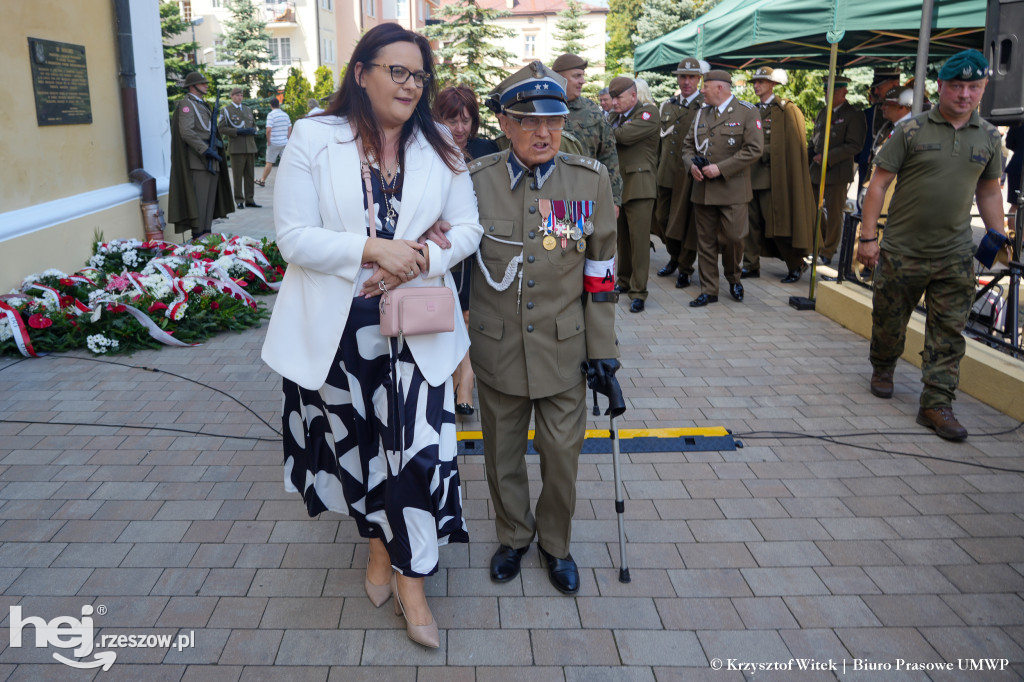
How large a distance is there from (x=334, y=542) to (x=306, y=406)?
89 cm

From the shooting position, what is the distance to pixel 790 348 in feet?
22.7

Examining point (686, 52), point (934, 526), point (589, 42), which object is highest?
point (589, 42)

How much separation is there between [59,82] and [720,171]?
246 inches

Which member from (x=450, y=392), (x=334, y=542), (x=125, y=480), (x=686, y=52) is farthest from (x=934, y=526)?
(x=686, y=52)

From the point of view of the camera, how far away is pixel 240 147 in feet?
50.7

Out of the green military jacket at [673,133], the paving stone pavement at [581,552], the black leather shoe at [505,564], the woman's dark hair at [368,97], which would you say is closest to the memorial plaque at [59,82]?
the paving stone pavement at [581,552]

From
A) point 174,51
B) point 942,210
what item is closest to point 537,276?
point 942,210

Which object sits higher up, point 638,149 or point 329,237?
point 638,149

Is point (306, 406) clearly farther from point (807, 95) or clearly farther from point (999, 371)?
point (807, 95)

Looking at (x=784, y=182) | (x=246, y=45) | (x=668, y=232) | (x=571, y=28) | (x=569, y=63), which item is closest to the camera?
(x=569, y=63)

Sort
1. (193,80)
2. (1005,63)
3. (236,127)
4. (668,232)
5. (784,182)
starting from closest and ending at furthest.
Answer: (1005,63)
(784,182)
(668,232)
(193,80)
(236,127)

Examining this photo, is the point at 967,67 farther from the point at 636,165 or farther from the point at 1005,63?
the point at 636,165

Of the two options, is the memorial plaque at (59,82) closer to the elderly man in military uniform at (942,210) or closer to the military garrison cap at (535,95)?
the military garrison cap at (535,95)

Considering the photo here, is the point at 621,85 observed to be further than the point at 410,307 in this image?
Yes
